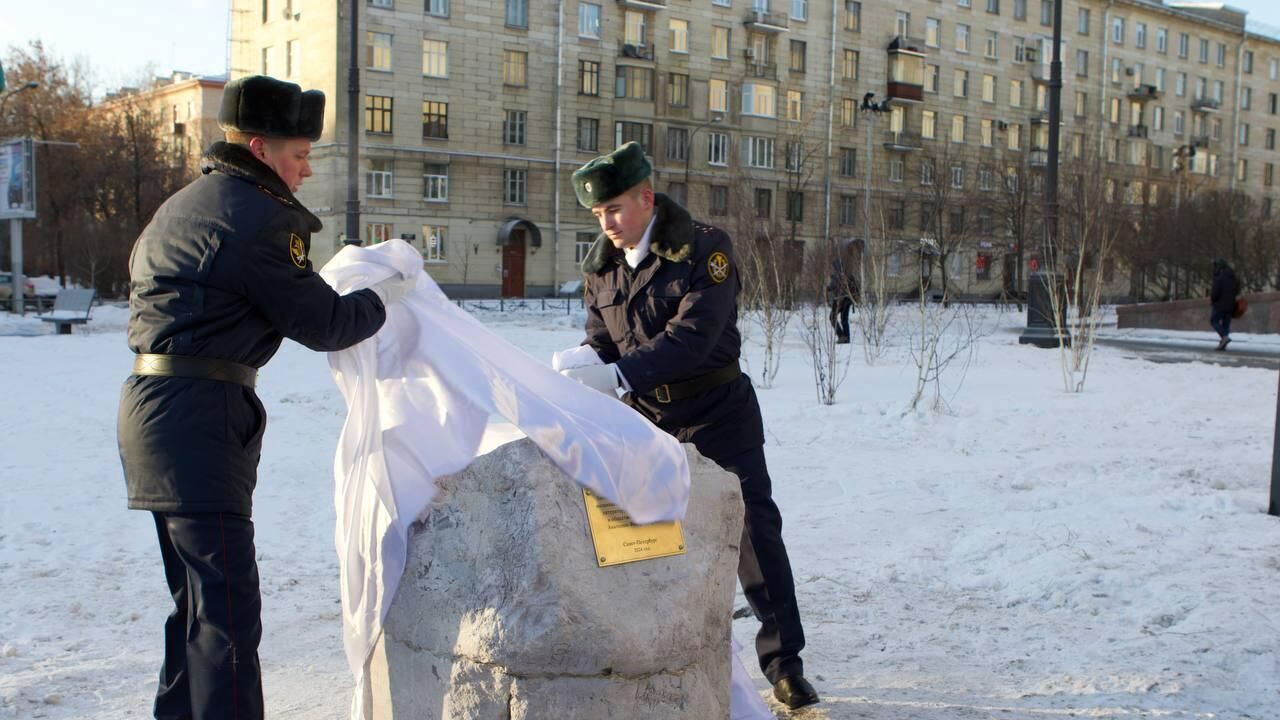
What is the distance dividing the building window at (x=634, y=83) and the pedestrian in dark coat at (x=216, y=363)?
47.4m

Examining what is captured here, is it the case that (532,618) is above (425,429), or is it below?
below

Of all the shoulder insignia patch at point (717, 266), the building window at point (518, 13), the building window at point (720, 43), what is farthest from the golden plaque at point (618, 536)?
the building window at point (720, 43)

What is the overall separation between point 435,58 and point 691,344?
142 feet

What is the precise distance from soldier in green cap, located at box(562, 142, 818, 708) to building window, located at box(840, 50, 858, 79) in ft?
181

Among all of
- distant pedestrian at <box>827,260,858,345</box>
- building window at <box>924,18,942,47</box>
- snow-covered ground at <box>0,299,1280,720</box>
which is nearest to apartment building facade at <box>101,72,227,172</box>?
building window at <box>924,18,942,47</box>

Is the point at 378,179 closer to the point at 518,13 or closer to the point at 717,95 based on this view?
the point at 518,13

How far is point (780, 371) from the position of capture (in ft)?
50.9

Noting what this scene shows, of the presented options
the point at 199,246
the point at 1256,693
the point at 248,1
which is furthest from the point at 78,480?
the point at 248,1

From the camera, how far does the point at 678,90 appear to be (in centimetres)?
5125

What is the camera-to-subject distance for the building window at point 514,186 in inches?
1844

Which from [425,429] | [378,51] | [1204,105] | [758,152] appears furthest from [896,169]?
[425,429]

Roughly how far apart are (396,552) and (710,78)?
5086 cm

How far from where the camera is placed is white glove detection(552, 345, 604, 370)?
3.88m

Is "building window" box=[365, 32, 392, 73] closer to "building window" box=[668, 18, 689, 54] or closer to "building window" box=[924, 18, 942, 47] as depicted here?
Answer: "building window" box=[668, 18, 689, 54]
